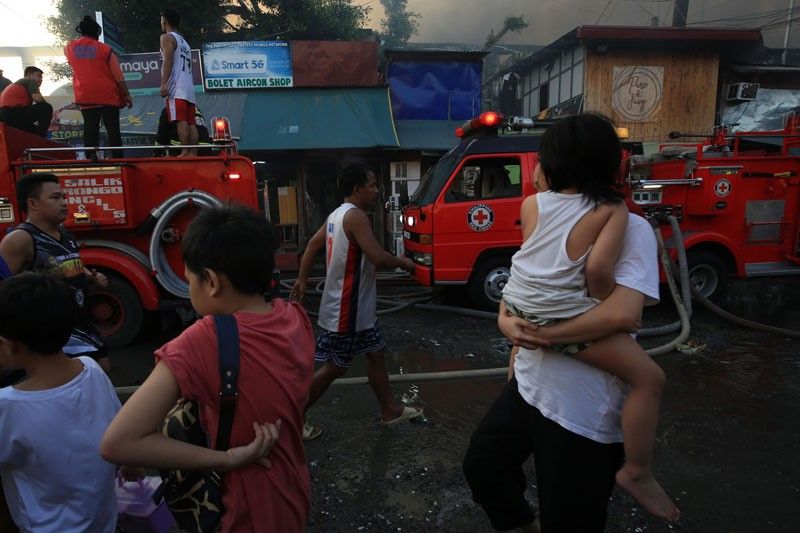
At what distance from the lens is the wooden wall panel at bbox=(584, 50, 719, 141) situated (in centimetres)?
1357

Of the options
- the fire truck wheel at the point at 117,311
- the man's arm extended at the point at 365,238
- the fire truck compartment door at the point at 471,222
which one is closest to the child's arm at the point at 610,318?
the man's arm extended at the point at 365,238

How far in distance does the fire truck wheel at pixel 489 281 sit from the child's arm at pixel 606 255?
4.96 meters

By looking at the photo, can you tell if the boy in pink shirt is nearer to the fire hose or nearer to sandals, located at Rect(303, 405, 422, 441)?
sandals, located at Rect(303, 405, 422, 441)

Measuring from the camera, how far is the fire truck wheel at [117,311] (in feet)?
17.1

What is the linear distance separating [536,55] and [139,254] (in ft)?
49.9

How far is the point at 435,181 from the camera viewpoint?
6.64 meters

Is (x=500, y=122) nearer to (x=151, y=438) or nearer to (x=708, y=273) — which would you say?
(x=708, y=273)

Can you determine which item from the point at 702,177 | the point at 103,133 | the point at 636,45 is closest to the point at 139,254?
the point at 702,177

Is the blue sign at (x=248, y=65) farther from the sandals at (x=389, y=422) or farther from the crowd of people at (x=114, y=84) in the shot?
the sandals at (x=389, y=422)

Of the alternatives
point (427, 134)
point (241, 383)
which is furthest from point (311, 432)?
point (427, 134)

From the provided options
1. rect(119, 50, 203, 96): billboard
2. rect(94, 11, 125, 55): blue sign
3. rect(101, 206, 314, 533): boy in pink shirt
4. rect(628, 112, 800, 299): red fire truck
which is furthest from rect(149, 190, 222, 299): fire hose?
rect(119, 50, 203, 96): billboard

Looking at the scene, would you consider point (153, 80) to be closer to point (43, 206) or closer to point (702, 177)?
point (43, 206)

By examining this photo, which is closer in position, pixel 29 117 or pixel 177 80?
pixel 177 80

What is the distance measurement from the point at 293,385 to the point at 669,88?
15.6m
